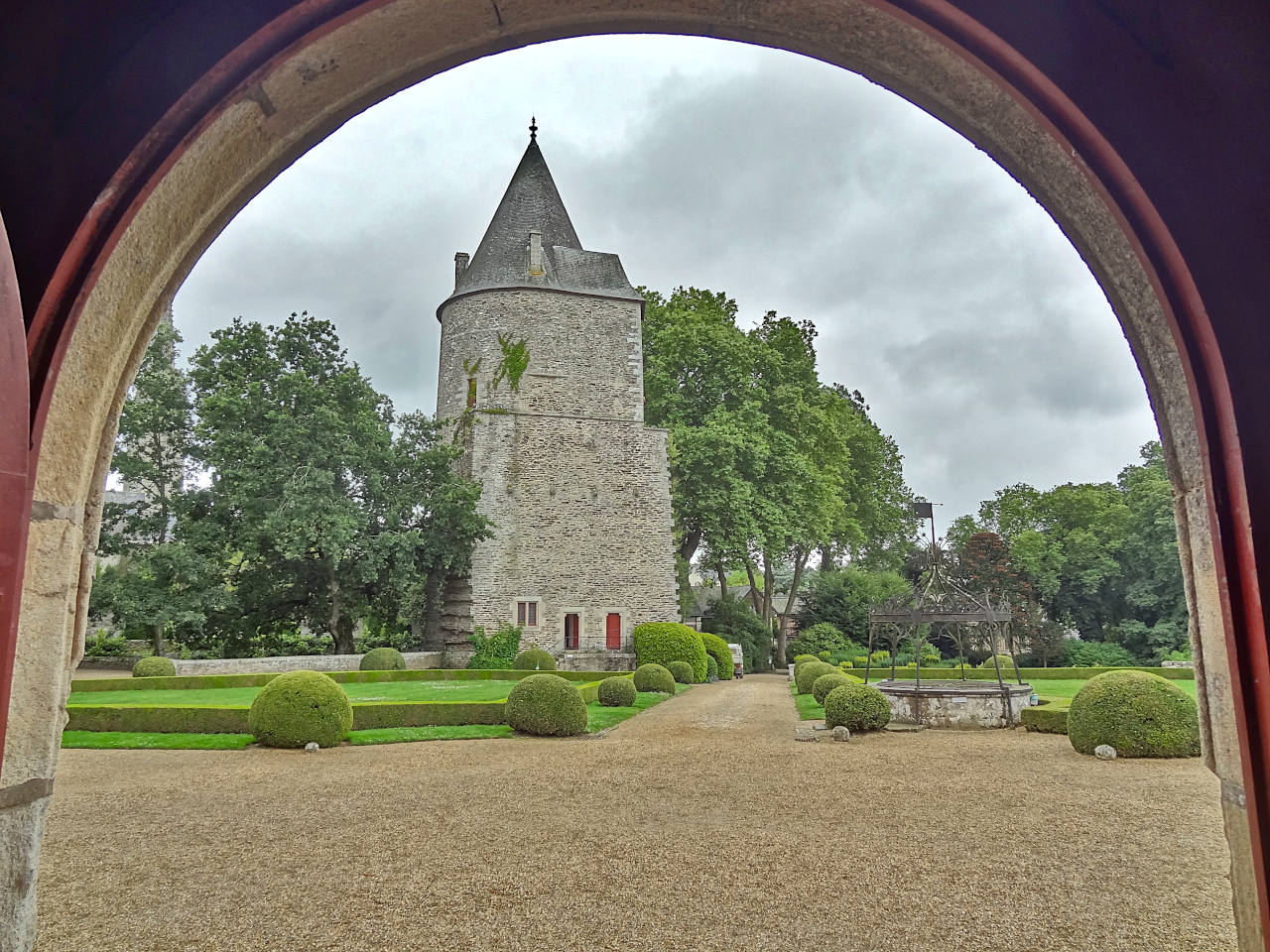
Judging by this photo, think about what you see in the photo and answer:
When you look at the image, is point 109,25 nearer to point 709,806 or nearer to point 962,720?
point 709,806

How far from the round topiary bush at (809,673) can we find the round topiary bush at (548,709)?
7.35 metres

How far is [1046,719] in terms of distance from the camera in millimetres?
11328

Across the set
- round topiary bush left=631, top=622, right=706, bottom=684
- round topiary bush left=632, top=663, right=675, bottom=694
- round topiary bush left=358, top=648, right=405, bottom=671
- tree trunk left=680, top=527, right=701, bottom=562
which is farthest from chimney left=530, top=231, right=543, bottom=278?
round topiary bush left=632, top=663, right=675, bottom=694

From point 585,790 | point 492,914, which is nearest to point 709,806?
point 585,790

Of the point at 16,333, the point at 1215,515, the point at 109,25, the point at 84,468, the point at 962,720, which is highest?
the point at 109,25

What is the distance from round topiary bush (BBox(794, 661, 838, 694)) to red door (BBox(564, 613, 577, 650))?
22.3ft

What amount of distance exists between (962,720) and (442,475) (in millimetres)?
15116

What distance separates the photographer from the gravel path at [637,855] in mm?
4094

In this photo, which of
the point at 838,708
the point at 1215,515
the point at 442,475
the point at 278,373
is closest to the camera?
the point at 1215,515

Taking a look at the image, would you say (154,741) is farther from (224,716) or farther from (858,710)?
(858,710)

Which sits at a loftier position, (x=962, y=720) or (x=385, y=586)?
(x=385, y=586)

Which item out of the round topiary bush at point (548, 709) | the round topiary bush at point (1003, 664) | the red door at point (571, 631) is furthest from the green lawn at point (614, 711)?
the round topiary bush at point (1003, 664)

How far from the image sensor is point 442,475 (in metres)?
22.0

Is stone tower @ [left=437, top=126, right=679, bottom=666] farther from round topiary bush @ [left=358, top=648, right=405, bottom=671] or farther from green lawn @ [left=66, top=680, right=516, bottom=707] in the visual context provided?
green lawn @ [left=66, top=680, right=516, bottom=707]
